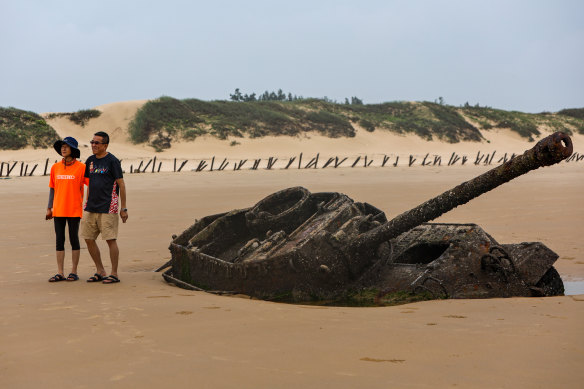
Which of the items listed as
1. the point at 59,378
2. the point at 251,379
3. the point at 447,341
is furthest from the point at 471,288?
the point at 59,378

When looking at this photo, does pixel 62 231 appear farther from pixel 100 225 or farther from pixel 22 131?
pixel 22 131

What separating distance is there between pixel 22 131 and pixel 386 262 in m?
35.7

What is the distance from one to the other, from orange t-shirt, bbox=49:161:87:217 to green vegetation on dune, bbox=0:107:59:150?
1208 inches

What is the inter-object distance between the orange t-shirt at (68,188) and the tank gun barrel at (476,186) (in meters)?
2.90

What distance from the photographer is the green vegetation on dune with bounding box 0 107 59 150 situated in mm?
35062

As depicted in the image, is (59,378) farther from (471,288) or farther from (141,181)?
(141,181)

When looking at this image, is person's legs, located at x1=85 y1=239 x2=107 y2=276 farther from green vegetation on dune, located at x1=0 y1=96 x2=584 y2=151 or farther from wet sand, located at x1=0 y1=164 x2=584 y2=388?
green vegetation on dune, located at x1=0 y1=96 x2=584 y2=151

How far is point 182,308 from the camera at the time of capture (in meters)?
4.98

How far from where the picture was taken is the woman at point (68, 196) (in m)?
6.41

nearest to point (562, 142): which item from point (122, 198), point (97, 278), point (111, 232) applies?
point (122, 198)

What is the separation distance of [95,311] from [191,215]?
7.28 m

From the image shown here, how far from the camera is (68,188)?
21.1 feet

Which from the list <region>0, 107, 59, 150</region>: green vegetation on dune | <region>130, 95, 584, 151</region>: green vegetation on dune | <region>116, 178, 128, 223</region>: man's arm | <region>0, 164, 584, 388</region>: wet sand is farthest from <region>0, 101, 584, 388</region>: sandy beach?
<region>130, 95, 584, 151</region>: green vegetation on dune

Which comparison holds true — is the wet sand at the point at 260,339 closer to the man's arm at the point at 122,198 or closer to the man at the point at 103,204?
the man at the point at 103,204
